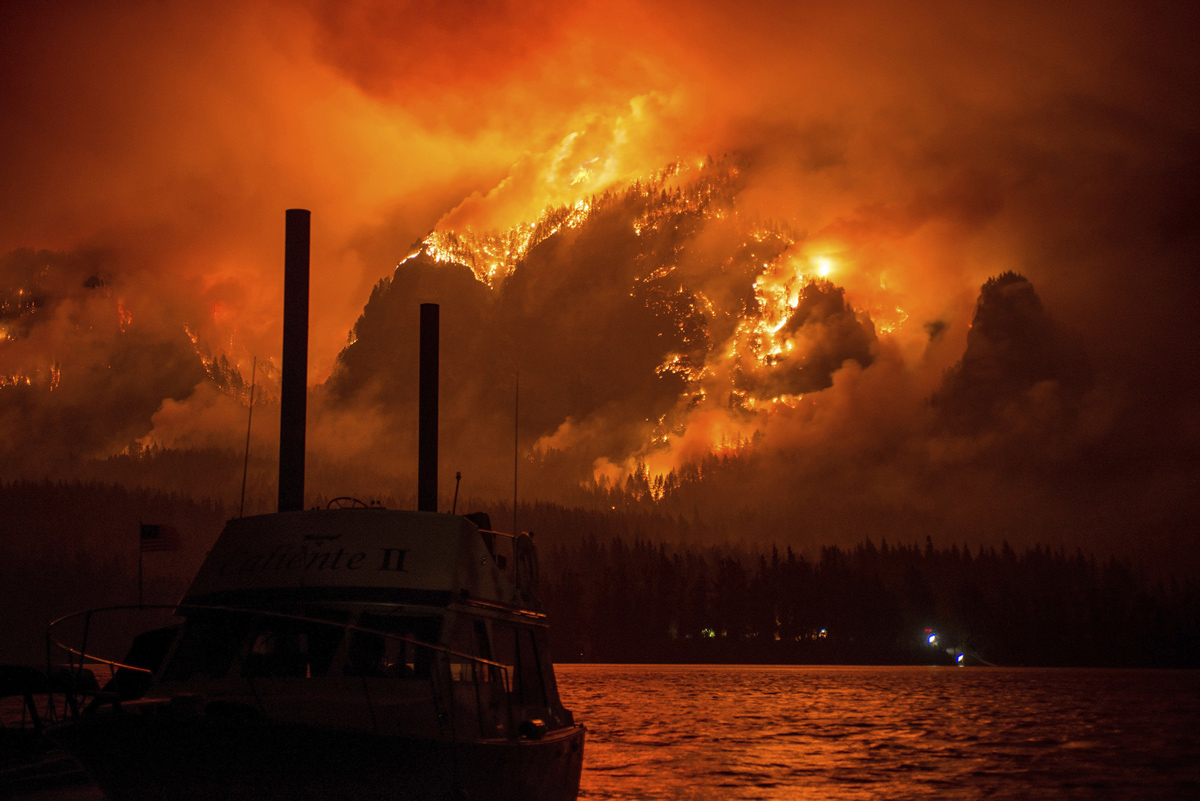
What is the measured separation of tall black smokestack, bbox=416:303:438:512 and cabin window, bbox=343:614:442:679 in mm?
14212

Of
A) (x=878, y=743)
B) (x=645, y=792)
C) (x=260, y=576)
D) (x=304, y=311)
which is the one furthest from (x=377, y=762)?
(x=878, y=743)

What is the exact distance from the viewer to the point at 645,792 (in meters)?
29.0

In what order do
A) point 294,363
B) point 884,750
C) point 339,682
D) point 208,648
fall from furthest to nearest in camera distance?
point 884,750 < point 294,363 < point 208,648 < point 339,682

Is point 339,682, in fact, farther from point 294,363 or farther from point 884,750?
point 884,750

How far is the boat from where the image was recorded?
1158cm

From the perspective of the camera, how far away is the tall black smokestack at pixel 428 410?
28688 millimetres

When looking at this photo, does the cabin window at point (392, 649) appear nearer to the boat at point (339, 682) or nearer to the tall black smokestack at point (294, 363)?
the boat at point (339, 682)

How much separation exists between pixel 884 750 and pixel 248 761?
38904 millimetres

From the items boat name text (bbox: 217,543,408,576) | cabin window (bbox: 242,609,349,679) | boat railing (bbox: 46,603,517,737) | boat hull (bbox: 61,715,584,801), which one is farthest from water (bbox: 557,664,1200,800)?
boat hull (bbox: 61,715,584,801)

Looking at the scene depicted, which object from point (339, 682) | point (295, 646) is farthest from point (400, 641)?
point (295, 646)

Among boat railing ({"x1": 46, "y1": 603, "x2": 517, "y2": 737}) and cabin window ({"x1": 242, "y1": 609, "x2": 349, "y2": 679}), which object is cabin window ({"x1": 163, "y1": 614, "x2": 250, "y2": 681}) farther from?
cabin window ({"x1": 242, "y1": 609, "x2": 349, "y2": 679})

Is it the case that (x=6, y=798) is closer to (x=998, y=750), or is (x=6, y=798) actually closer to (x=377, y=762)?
(x=377, y=762)

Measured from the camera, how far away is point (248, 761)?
37.7 ft

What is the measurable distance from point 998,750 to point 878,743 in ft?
17.0
